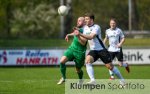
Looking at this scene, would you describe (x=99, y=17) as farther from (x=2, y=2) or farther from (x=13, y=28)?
(x=2, y=2)

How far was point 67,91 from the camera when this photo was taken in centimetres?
1471

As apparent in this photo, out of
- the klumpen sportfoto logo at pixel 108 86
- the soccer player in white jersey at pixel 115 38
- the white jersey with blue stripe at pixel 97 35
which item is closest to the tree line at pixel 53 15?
the soccer player in white jersey at pixel 115 38

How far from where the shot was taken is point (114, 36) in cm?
2162

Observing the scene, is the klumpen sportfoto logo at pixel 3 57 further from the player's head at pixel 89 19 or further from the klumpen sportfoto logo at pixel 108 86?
the klumpen sportfoto logo at pixel 108 86

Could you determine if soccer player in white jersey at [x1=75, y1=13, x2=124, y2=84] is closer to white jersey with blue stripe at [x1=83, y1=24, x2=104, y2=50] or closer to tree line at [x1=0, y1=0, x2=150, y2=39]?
white jersey with blue stripe at [x1=83, y1=24, x2=104, y2=50]

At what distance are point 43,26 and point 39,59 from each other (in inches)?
1663

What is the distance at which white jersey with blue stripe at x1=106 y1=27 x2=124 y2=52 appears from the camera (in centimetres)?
2152

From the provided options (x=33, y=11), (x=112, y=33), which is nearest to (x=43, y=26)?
(x=33, y=11)

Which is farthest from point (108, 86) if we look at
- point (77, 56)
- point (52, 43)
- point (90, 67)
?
A: point (52, 43)

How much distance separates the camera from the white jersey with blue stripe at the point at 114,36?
70.6 feet

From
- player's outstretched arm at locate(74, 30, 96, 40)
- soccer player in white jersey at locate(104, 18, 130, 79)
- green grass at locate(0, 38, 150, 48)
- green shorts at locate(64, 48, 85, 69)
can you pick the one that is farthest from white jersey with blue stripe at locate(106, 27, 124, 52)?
green grass at locate(0, 38, 150, 48)

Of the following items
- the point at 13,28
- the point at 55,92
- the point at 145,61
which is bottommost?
the point at 13,28

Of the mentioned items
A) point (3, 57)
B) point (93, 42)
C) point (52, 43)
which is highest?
point (93, 42)

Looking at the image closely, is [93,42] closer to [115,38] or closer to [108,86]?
[108,86]
